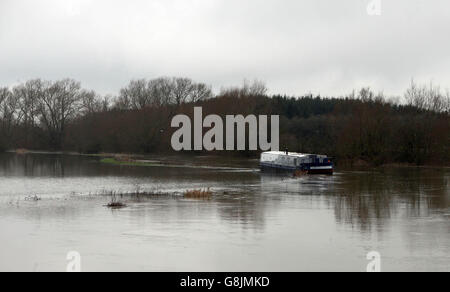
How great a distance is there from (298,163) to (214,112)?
34.6m

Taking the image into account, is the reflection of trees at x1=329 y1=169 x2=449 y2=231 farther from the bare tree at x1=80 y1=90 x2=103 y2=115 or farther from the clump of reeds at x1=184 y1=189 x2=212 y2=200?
the bare tree at x1=80 y1=90 x2=103 y2=115

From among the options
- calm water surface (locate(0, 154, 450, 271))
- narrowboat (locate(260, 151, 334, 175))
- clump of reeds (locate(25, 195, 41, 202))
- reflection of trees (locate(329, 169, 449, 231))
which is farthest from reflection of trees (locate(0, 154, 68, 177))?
reflection of trees (locate(329, 169, 449, 231))

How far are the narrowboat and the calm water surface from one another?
13597 mm

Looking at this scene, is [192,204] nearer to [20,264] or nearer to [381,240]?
[381,240]

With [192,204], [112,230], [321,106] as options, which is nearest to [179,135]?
[321,106]

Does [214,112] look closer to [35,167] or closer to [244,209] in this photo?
[35,167]

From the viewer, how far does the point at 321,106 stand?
114m

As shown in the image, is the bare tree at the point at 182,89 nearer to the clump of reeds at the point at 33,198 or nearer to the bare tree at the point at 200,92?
the bare tree at the point at 200,92

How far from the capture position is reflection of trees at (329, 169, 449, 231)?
74.5 feet

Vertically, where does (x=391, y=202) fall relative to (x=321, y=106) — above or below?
below

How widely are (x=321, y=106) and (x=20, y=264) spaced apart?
10259 cm
